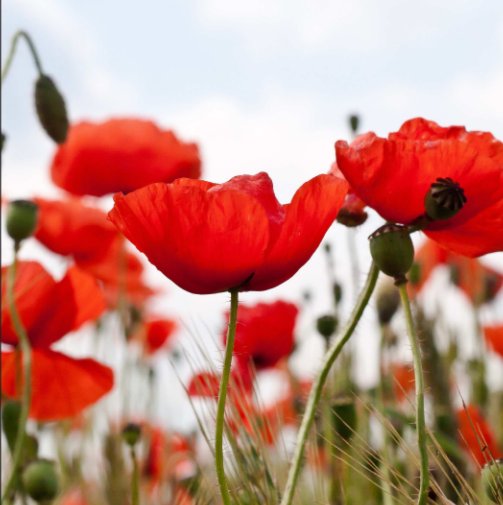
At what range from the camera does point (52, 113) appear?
109 centimetres

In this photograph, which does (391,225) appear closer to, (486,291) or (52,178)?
(52,178)

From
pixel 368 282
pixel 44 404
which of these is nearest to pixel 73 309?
pixel 44 404

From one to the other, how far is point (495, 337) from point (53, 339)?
32.1 inches

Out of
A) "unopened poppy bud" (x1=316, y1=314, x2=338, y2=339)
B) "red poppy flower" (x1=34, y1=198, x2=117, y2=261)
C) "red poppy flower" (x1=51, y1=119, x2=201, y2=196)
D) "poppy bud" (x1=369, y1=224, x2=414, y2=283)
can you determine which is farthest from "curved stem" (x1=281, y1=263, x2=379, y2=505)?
"red poppy flower" (x1=34, y1=198, x2=117, y2=261)

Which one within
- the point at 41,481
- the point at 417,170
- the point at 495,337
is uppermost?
the point at 417,170

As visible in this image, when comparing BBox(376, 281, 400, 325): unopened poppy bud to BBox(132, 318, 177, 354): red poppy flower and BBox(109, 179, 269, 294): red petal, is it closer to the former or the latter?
BBox(109, 179, 269, 294): red petal

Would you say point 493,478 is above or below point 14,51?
below

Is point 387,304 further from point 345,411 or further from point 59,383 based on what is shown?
point 59,383

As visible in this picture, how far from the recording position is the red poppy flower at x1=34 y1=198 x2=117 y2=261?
169 cm

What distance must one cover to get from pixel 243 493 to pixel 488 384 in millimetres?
974

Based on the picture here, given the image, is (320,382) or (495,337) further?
(495,337)

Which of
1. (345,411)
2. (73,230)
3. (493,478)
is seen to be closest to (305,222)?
(493,478)

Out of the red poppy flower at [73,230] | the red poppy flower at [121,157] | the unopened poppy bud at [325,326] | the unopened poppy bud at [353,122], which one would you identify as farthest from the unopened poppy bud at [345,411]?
the red poppy flower at [73,230]

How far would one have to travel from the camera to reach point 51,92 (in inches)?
43.6
